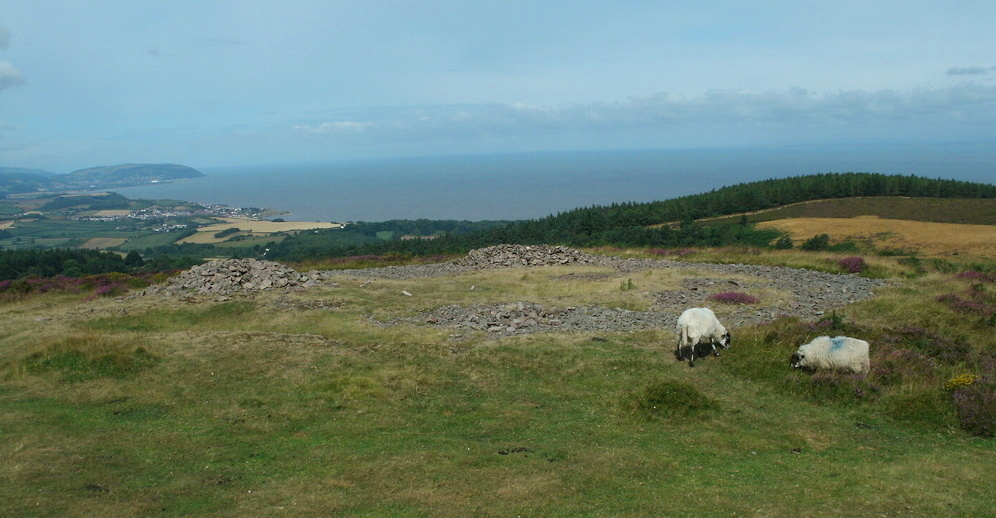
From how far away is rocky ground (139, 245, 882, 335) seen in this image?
22766 mm

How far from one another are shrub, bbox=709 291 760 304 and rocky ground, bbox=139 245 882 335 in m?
0.48

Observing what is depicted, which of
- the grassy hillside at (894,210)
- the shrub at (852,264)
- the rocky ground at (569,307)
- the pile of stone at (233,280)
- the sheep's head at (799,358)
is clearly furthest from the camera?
the grassy hillside at (894,210)

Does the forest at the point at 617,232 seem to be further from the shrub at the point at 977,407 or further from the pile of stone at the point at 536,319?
the shrub at the point at 977,407

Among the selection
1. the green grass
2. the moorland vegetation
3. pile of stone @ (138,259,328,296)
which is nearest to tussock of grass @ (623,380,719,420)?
the moorland vegetation

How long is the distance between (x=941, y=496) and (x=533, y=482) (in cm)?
662

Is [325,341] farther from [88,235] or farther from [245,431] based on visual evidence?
[88,235]

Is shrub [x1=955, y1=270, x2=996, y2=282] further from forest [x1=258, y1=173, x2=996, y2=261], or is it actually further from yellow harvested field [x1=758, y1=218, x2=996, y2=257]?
forest [x1=258, y1=173, x2=996, y2=261]

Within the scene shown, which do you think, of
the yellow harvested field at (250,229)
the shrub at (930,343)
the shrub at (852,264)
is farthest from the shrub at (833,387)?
the yellow harvested field at (250,229)

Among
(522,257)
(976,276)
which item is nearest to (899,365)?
(976,276)

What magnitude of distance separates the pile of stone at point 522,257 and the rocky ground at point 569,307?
73mm

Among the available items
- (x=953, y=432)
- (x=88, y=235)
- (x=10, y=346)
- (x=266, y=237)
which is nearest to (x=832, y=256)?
(x=953, y=432)

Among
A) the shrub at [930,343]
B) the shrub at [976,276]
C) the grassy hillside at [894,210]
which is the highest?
the grassy hillside at [894,210]

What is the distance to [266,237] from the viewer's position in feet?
408

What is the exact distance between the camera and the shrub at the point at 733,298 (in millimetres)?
25477
